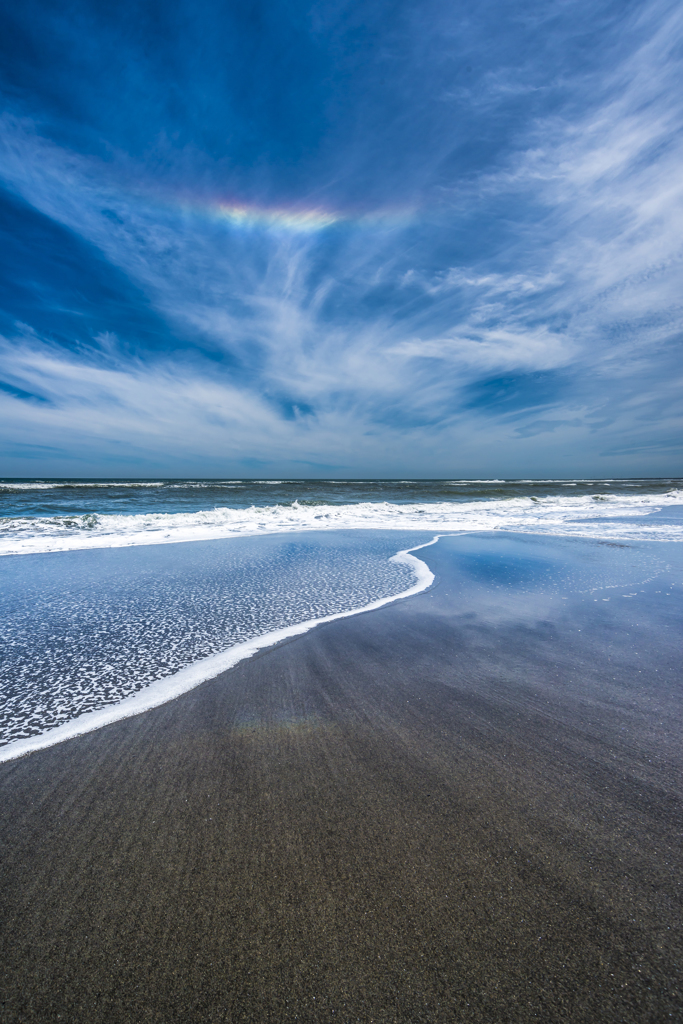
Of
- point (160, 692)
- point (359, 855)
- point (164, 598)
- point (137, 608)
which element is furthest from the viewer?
point (164, 598)

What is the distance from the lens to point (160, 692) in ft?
7.88

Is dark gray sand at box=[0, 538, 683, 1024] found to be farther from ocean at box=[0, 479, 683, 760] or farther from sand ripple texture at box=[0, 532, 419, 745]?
sand ripple texture at box=[0, 532, 419, 745]

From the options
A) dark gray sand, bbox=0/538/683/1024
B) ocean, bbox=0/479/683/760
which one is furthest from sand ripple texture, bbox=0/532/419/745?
dark gray sand, bbox=0/538/683/1024

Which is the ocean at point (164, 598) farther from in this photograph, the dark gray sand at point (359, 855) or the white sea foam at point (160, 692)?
the dark gray sand at point (359, 855)

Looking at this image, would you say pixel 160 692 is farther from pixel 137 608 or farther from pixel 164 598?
pixel 164 598

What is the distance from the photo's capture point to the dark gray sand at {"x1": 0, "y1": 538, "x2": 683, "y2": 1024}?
0.98m

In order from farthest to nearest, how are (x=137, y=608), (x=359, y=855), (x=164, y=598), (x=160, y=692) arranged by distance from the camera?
(x=164, y=598)
(x=137, y=608)
(x=160, y=692)
(x=359, y=855)

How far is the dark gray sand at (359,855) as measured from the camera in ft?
3.21

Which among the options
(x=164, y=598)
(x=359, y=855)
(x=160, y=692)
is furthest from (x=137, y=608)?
(x=359, y=855)

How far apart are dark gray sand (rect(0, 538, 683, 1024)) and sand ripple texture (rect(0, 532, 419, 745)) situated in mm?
529

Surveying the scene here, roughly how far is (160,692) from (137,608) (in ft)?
5.36

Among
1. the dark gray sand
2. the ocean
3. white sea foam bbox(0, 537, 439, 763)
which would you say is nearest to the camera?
the dark gray sand

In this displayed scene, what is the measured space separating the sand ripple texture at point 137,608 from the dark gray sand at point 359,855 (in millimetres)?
529

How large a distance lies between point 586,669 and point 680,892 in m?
1.57
